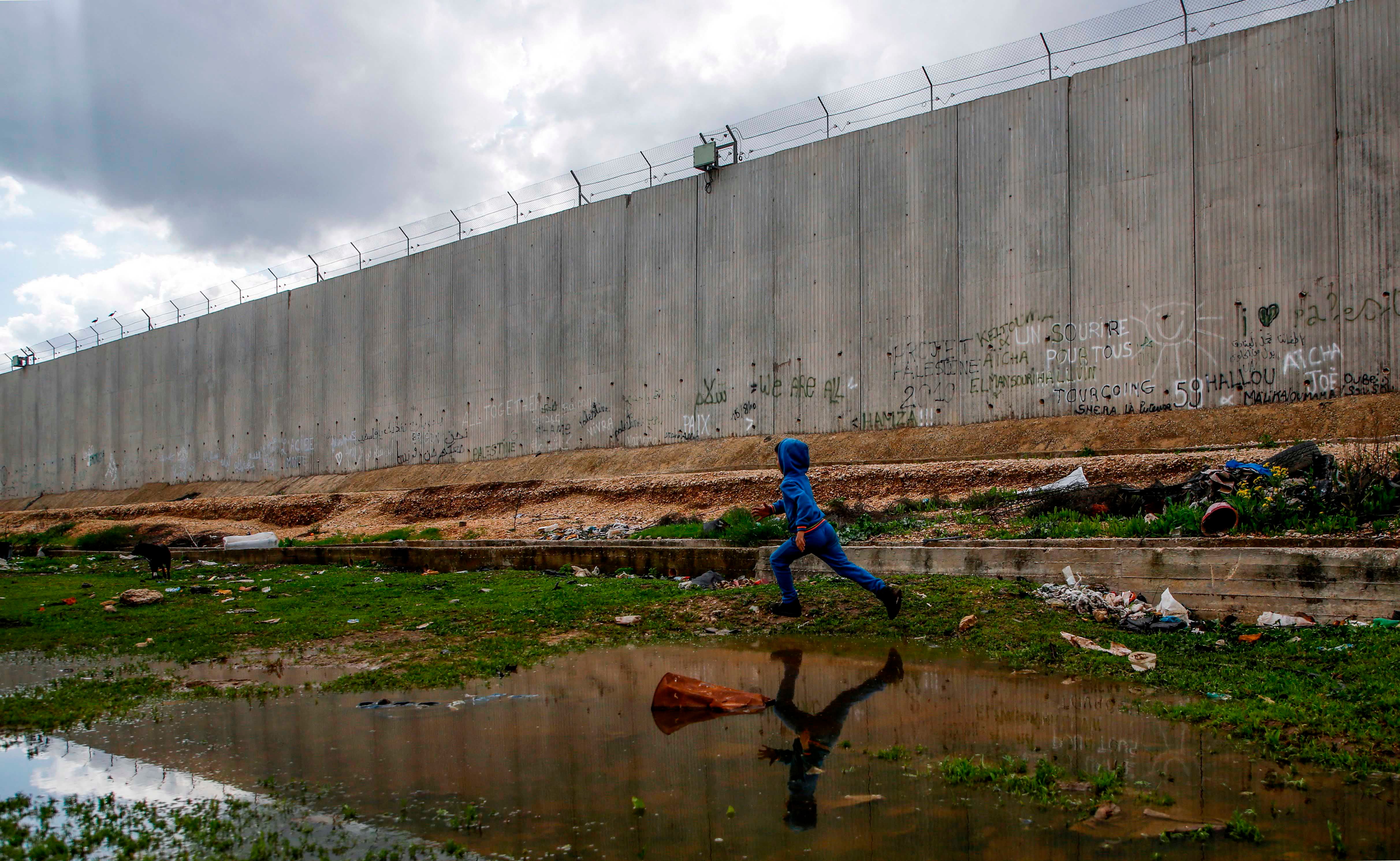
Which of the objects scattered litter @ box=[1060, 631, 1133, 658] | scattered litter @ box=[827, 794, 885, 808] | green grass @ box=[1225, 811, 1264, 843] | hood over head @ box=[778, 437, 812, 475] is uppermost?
hood over head @ box=[778, 437, 812, 475]

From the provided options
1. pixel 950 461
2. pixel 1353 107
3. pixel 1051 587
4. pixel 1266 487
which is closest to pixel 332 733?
pixel 1051 587

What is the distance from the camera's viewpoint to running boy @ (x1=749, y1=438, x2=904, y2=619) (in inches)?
266

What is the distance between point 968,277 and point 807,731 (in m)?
15.7

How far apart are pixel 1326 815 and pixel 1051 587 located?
4324 mm

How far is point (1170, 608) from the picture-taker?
21.2 ft

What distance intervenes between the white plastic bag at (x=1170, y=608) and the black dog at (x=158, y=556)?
39.8 feet

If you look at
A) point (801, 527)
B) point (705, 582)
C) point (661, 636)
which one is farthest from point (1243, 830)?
point (705, 582)

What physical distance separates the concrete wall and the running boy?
11.4m

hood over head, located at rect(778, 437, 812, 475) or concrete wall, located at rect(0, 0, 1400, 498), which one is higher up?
concrete wall, located at rect(0, 0, 1400, 498)

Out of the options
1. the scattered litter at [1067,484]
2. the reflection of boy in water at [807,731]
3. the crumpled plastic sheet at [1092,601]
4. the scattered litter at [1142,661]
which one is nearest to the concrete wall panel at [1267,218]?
the scattered litter at [1067,484]

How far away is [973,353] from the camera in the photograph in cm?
1800

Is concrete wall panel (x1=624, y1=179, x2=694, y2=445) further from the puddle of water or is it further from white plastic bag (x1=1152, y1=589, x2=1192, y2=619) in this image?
the puddle of water

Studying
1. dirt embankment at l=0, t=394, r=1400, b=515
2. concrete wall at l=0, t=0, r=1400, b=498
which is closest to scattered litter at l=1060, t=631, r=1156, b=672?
dirt embankment at l=0, t=394, r=1400, b=515

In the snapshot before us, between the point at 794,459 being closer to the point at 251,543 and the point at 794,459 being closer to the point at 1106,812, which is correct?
the point at 1106,812
